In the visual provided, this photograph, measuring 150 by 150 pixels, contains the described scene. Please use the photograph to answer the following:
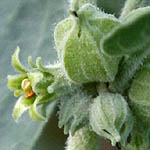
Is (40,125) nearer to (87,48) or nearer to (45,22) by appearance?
(45,22)

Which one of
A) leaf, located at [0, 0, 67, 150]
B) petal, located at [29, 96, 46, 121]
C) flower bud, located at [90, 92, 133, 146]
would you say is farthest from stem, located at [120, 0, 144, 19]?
leaf, located at [0, 0, 67, 150]

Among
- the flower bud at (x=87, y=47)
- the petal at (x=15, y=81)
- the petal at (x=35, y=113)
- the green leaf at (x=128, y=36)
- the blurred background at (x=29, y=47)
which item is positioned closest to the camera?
the green leaf at (x=128, y=36)

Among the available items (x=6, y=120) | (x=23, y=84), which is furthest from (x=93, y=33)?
(x=6, y=120)

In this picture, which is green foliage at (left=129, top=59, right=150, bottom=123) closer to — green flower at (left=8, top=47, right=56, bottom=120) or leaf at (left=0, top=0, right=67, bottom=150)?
green flower at (left=8, top=47, right=56, bottom=120)

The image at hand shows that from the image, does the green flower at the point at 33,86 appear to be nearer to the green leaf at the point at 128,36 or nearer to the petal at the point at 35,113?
the petal at the point at 35,113

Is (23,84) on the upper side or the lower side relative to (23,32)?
upper

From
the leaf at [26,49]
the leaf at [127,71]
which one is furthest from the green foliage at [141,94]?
the leaf at [26,49]

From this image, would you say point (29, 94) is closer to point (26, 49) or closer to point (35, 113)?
point (35, 113)
